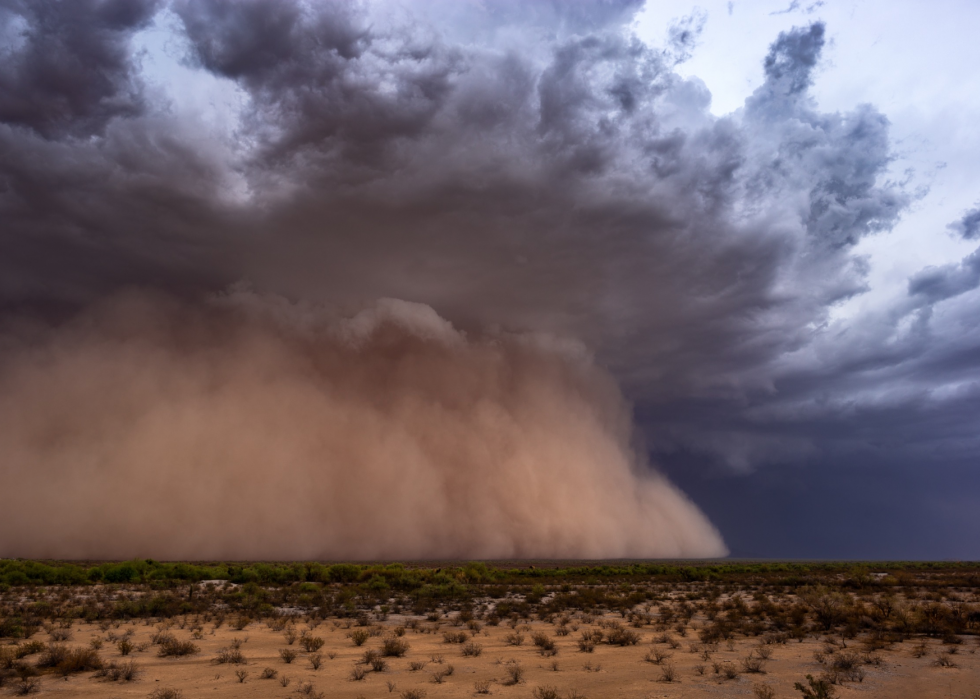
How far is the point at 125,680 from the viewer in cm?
1376

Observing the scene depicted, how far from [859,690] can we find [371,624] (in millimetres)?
18586

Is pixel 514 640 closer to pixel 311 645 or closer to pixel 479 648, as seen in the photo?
pixel 479 648

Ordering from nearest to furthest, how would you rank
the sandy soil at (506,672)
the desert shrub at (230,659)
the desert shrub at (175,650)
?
the sandy soil at (506,672) < the desert shrub at (230,659) < the desert shrub at (175,650)

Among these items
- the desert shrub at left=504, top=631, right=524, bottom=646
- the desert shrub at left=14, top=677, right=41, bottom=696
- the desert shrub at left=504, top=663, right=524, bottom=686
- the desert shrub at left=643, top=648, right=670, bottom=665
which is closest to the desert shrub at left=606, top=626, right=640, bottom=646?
the desert shrub at left=643, top=648, right=670, bottom=665

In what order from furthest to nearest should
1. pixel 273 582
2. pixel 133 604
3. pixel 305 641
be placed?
pixel 273 582 → pixel 133 604 → pixel 305 641

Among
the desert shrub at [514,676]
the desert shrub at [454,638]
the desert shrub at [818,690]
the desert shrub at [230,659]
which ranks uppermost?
the desert shrub at [818,690]

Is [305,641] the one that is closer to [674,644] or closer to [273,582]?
[674,644]

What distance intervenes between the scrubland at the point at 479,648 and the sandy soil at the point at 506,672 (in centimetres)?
7

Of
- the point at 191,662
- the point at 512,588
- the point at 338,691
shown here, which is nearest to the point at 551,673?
the point at 338,691

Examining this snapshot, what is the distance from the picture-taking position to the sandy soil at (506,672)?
12.8m

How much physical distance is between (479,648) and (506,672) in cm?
344

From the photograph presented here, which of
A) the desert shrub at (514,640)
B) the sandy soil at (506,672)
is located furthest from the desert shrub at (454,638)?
the desert shrub at (514,640)

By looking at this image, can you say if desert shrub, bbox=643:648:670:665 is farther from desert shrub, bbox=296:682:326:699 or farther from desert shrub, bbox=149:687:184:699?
desert shrub, bbox=149:687:184:699

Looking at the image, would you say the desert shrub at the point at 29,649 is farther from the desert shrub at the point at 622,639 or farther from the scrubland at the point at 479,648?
the desert shrub at the point at 622,639
